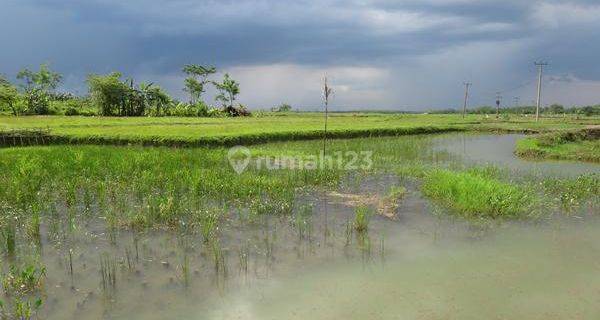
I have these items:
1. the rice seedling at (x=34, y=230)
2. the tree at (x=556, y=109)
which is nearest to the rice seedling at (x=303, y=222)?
the rice seedling at (x=34, y=230)

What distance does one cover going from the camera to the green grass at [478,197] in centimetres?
971

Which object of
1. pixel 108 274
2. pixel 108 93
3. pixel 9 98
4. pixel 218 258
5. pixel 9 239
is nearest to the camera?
pixel 108 274

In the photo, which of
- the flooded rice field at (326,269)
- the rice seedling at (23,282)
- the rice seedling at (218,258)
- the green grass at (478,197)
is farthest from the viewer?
the green grass at (478,197)

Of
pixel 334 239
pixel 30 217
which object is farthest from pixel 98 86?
pixel 334 239

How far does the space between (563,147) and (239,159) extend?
1698 cm

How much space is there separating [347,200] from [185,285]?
5.68m

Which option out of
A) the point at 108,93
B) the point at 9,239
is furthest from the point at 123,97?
the point at 9,239

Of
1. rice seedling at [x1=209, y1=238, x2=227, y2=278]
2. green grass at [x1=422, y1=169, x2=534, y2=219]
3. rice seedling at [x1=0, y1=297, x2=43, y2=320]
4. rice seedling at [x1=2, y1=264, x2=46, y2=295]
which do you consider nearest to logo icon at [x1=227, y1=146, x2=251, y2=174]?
green grass at [x1=422, y1=169, x2=534, y2=219]

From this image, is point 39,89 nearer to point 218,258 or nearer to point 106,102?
point 106,102

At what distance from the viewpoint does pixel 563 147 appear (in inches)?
918

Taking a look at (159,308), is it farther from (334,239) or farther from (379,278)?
(334,239)

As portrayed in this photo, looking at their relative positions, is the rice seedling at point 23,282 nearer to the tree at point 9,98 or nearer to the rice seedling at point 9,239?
the rice seedling at point 9,239

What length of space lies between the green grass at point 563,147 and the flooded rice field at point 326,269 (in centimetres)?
1134

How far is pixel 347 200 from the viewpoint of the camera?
11.1 metres
